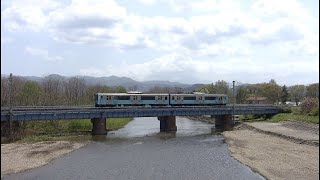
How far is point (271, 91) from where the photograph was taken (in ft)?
438

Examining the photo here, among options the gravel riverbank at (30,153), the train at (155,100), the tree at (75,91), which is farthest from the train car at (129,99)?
the tree at (75,91)

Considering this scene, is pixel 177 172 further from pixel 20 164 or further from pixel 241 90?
pixel 241 90

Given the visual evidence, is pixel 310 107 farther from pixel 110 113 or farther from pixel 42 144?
pixel 42 144

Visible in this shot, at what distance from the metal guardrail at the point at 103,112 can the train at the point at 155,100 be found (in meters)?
4.60

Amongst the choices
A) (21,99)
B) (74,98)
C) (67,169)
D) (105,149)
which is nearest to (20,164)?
(67,169)

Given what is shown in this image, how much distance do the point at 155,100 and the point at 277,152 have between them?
3120 centimetres

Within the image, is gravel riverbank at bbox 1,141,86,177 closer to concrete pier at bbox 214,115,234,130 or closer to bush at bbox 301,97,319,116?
concrete pier at bbox 214,115,234,130

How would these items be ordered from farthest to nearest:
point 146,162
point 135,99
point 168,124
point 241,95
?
point 241,95 → point 135,99 → point 168,124 → point 146,162

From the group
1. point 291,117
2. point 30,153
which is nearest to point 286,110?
point 291,117

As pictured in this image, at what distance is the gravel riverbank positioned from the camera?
109ft

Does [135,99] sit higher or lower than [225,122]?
higher

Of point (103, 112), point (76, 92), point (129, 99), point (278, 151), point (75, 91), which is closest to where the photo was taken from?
point (278, 151)

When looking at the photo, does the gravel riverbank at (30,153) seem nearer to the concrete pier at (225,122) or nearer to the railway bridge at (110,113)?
the railway bridge at (110,113)

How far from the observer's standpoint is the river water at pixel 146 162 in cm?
3019
